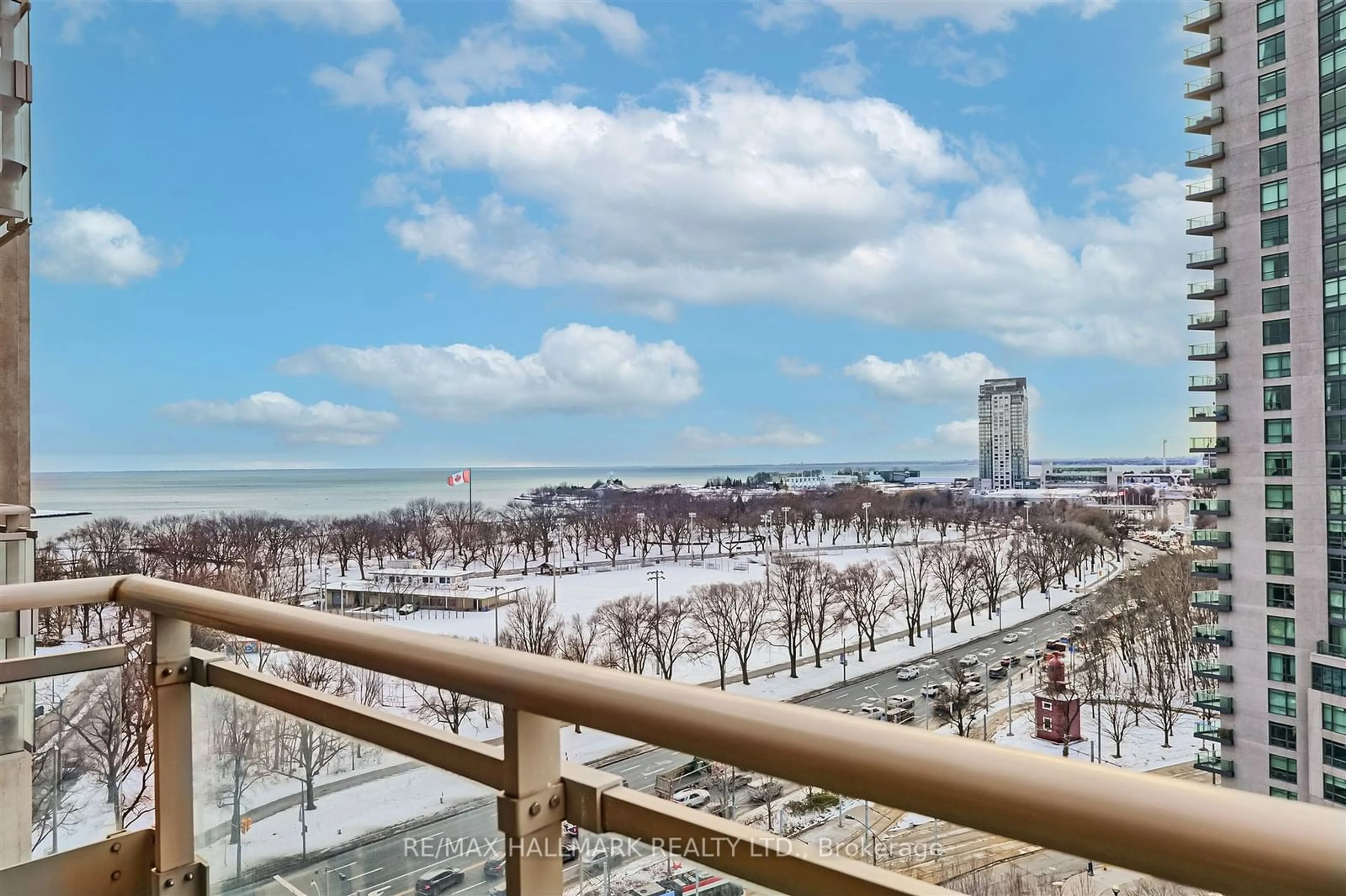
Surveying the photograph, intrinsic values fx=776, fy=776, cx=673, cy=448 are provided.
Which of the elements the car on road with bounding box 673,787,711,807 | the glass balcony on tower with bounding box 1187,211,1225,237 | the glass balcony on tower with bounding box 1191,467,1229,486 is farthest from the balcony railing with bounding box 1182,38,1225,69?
the car on road with bounding box 673,787,711,807

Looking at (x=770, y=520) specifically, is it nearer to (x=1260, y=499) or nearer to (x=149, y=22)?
(x=1260, y=499)

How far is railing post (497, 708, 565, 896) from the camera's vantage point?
62 cm

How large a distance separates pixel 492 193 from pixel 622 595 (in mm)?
14587

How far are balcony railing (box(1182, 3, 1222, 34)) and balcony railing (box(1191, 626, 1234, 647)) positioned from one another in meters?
4.63

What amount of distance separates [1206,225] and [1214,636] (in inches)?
118

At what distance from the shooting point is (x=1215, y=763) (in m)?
4.50

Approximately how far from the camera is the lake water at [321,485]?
1099 centimetres

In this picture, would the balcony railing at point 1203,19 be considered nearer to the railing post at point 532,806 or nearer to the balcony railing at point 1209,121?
the balcony railing at point 1209,121

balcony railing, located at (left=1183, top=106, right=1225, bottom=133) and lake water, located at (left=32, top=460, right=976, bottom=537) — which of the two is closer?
balcony railing, located at (left=1183, top=106, right=1225, bottom=133)

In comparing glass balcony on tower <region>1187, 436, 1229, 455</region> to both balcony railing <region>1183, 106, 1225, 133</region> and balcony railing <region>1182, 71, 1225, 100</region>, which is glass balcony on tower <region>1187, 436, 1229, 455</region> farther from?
balcony railing <region>1182, 71, 1225, 100</region>

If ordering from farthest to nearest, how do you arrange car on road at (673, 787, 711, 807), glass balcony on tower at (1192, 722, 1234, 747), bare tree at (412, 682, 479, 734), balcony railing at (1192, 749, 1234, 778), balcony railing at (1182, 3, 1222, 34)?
balcony railing at (1182, 3, 1222, 34)
glass balcony on tower at (1192, 722, 1234, 747)
balcony railing at (1192, 749, 1234, 778)
bare tree at (412, 682, 479, 734)
car on road at (673, 787, 711, 807)

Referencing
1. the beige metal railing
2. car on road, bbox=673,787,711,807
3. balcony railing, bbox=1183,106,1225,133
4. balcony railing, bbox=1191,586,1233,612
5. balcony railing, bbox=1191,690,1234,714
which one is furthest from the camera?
balcony railing, bbox=1183,106,1225,133

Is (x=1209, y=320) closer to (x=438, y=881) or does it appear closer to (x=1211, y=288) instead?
(x=1211, y=288)

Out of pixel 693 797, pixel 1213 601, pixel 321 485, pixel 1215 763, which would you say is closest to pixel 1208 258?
pixel 1213 601
